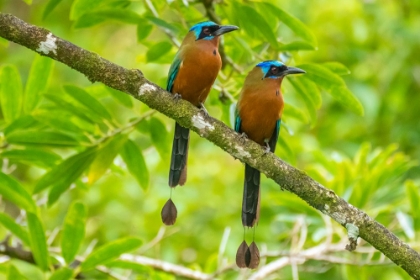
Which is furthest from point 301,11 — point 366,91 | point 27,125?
point 27,125

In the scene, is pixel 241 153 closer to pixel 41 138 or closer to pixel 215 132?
pixel 215 132

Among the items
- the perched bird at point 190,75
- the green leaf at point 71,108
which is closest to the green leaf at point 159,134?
the perched bird at point 190,75

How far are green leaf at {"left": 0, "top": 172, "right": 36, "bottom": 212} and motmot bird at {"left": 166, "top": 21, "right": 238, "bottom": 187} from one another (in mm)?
851

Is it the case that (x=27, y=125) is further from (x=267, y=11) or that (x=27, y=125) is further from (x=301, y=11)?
(x=301, y=11)

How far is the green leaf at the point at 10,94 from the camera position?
4.18 m

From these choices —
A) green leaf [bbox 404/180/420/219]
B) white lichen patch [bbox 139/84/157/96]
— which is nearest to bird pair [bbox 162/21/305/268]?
white lichen patch [bbox 139/84/157/96]

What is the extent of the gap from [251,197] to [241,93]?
26.8 inches

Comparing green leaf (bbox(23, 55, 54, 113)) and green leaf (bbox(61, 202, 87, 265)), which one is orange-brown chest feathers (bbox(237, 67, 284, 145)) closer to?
green leaf (bbox(61, 202, 87, 265))

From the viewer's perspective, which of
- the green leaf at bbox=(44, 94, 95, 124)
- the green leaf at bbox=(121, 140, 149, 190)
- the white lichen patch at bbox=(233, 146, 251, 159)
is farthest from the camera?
Answer: the green leaf at bbox=(121, 140, 149, 190)

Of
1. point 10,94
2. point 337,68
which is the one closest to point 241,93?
point 337,68

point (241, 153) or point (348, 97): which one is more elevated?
point (348, 97)

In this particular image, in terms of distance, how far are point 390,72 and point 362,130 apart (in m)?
0.74

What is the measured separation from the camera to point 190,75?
4.07m

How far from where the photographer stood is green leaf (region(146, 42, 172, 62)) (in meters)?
4.35
